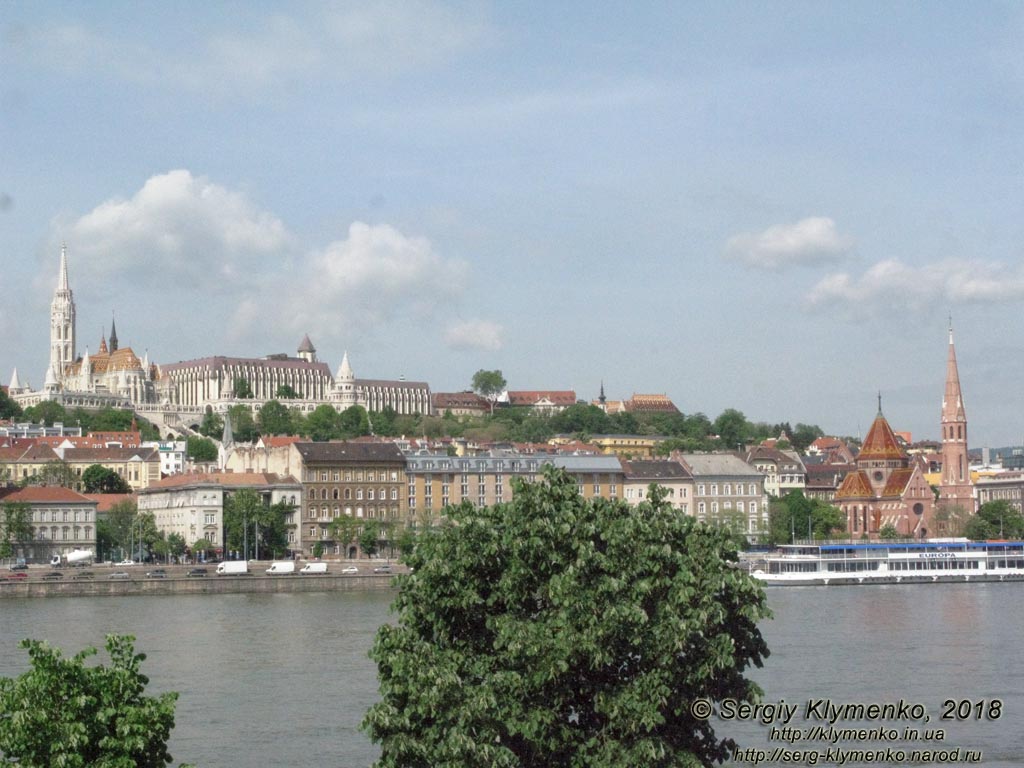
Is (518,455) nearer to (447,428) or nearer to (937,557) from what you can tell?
(937,557)

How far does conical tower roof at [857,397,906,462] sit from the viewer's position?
101 m

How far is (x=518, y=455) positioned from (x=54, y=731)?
77.2m

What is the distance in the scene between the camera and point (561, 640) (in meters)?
16.6

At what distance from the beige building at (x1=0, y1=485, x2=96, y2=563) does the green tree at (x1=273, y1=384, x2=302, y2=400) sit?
7268 centimetres

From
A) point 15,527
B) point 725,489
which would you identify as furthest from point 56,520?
point 725,489

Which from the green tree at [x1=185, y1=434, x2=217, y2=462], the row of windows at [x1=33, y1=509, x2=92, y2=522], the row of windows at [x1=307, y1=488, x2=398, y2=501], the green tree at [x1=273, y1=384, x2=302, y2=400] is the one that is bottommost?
the row of windows at [x1=33, y1=509, x2=92, y2=522]

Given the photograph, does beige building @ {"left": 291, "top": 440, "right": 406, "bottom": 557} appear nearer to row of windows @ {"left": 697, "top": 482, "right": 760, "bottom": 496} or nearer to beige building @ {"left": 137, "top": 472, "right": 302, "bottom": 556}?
beige building @ {"left": 137, "top": 472, "right": 302, "bottom": 556}

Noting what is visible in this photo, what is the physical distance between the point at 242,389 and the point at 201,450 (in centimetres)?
2933

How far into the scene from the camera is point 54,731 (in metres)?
14.7

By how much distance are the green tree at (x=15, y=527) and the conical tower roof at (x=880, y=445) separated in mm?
46611

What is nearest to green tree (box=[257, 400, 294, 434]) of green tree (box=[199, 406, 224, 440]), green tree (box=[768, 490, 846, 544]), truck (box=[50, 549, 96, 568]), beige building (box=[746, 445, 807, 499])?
green tree (box=[199, 406, 224, 440])

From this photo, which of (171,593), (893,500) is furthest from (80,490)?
(893,500)

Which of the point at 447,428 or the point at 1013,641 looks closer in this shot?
the point at 1013,641

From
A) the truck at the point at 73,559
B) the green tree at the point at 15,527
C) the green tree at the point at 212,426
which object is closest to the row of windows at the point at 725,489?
the truck at the point at 73,559
